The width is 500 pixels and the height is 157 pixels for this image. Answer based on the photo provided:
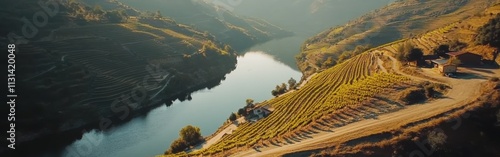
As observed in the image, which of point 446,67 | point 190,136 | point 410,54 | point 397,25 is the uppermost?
point 397,25

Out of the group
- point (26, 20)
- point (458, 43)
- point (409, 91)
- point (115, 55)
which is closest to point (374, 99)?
point (409, 91)

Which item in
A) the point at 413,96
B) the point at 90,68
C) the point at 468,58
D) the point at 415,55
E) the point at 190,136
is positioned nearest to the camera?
the point at 413,96

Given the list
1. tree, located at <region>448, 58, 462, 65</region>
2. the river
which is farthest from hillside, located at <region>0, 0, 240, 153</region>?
tree, located at <region>448, 58, 462, 65</region>

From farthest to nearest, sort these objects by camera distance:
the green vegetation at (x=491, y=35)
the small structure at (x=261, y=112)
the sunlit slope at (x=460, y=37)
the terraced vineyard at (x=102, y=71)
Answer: the terraced vineyard at (x=102, y=71)
the sunlit slope at (x=460, y=37)
the small structure at (x=261, y=112)
the green vegetation at (x=491, y=35)

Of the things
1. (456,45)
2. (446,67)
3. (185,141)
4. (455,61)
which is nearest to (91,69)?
(185,141)

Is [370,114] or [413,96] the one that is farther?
[413,96]

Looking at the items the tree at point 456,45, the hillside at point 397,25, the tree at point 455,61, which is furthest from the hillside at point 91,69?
the tree at point 456,45

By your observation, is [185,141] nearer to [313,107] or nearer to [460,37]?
[313,107]

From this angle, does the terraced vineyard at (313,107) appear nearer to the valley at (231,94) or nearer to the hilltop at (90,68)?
the valley at (231,94)
